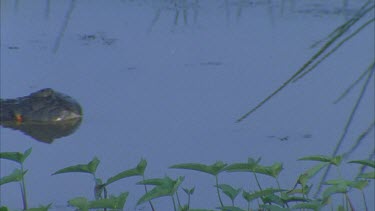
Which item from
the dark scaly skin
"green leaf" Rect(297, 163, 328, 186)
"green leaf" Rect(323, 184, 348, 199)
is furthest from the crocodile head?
"green leaf" Rect(323, 184, 348, 199)

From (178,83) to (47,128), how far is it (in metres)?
0.60

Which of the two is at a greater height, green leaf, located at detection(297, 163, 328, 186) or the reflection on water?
green leaf, located at detection(297, 163, 328, 186)

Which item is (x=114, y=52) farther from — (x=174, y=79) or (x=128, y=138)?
(x=128, y=138)

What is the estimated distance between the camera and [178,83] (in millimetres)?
4250

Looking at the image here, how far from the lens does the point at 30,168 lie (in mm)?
Result: 3410

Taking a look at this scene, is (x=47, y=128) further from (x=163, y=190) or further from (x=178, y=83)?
(x=163, y=190)

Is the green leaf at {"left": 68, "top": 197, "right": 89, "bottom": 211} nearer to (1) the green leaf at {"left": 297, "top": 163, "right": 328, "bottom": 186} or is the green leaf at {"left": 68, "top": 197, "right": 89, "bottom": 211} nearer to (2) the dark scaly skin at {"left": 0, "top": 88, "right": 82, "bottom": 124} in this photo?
(1) the green leaf at {"left": 297, "top": 163, "right": 328, "bottom": 186}

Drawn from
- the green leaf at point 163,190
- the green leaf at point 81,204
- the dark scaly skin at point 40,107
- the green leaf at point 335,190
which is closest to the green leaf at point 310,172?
the green leaf at point 335,190

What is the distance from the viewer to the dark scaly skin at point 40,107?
4.18m

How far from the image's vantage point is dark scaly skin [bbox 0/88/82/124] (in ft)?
13.7

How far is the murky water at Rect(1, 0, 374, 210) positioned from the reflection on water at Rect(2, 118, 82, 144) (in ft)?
0.24

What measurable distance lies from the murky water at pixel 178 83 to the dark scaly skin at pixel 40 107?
0.22 feet

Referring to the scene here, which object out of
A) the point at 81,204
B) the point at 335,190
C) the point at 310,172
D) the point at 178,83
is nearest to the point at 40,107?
the point at 178,83

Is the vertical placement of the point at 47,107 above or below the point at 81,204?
below
